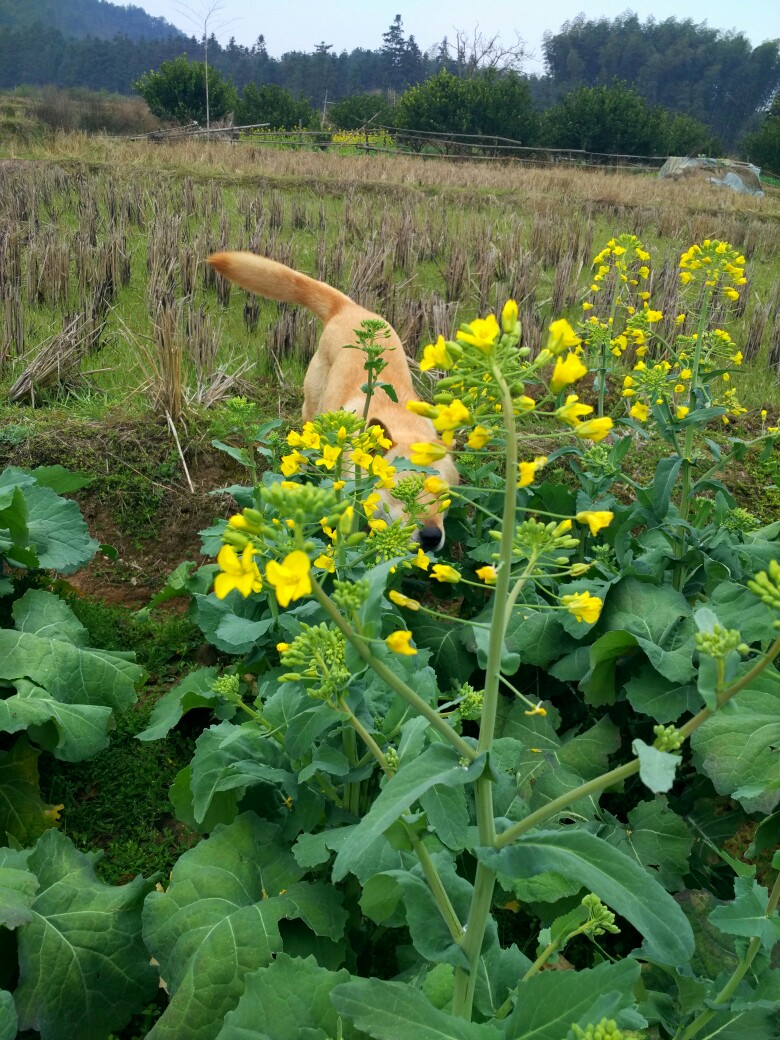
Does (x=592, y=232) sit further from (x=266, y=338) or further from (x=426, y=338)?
(x=266, y=338)

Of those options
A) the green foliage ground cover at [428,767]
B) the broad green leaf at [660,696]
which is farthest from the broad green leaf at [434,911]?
the broad green leaf at [660,696]

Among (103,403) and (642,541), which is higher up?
(642,541)

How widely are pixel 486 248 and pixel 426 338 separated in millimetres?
3043

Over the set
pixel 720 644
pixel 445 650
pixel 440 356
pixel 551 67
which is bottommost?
pixel 445 650

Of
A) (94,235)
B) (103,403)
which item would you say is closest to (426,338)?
(103,403)

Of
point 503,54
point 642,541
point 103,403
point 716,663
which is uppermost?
point 503,54

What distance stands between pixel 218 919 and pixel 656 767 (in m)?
1.16

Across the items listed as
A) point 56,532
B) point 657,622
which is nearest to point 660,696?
point 657,622

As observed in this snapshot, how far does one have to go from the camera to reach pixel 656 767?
2.64 feet

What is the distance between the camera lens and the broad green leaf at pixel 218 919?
1.50 meters

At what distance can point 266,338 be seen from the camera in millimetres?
5883

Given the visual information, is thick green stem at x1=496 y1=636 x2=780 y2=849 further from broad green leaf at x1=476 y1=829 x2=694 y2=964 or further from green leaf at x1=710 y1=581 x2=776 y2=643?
green leaf at x1=710 y1=581 x2=776 y2=643

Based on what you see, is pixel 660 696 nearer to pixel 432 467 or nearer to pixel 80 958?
pixel 432 467

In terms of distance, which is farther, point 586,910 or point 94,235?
point 94,235
